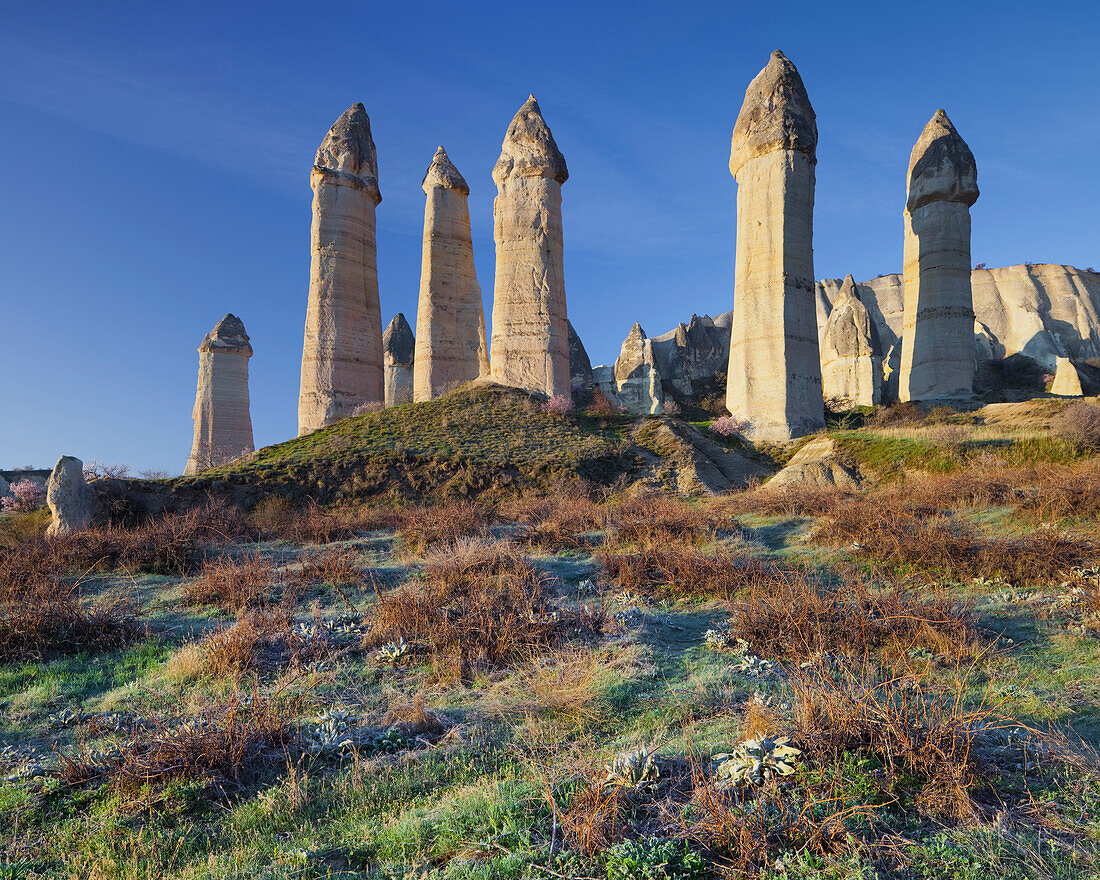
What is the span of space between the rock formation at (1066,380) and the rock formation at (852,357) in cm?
701

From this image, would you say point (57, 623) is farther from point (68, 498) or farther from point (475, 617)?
point (68, 498)

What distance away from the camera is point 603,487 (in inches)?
583

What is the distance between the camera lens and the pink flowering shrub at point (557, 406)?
18500 millimetres

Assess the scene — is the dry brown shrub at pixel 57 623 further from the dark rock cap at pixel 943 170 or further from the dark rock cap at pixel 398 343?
the dark rock cap at pixel 398 343

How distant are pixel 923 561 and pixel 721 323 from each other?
186 ft

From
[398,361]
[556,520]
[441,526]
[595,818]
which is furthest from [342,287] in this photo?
[595,818]

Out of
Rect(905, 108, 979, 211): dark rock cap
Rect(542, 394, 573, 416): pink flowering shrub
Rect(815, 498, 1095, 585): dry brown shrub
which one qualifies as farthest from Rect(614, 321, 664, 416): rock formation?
Rect(815, 498, 1095, 585): dry brown shrub

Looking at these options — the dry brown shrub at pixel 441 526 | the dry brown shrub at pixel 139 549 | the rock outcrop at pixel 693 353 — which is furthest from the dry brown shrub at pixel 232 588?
the rock outcrop at pixel 693 353

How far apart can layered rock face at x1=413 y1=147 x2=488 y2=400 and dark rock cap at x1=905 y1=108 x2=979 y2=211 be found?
16.7 m

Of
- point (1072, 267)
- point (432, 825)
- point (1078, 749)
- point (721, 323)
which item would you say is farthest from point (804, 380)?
point (1072, 267)

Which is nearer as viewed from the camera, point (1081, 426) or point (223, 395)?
point (1081, 426)

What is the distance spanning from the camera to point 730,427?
61.7 feet

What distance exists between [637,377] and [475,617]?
31.7m

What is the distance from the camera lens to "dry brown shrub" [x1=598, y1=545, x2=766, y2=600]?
20.2 ft
